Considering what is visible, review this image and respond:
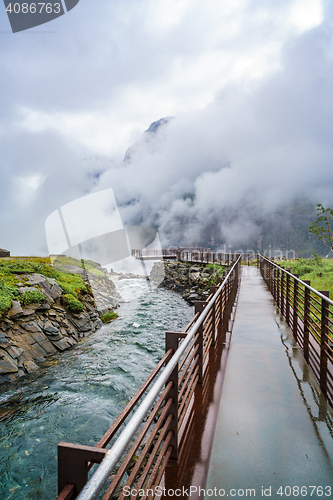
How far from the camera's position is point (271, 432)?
247 centimetres

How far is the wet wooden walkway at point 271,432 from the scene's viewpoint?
1.92 metres

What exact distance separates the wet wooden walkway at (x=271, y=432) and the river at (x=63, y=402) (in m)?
2.65

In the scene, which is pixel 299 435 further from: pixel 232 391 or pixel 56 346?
pixel 56 346

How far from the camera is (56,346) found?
7797 mm

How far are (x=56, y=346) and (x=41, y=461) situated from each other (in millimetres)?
4084

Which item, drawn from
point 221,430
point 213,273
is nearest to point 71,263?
point 213,273

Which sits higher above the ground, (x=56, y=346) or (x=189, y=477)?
(x=189, y=477)

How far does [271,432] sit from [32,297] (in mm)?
7289

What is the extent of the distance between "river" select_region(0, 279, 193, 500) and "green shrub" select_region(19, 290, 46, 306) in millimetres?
1733

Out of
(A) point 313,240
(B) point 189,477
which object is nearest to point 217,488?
(B) point 189,477

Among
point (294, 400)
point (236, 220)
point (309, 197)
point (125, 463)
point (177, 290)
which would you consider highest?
point (309, 197)

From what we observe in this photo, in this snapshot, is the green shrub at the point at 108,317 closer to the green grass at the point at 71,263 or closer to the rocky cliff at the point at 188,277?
the green grass at the point at 71,263

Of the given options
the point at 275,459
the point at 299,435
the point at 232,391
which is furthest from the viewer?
the point at 232,391

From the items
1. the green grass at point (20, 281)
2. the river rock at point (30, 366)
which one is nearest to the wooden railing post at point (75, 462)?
the river rock at point (30, 366)
